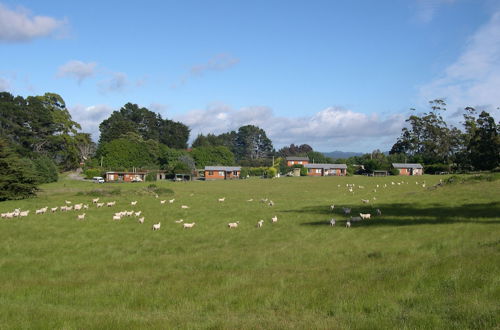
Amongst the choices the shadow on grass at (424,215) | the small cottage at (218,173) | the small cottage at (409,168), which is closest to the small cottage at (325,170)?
the small cottage at (409,168)

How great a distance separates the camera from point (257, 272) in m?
14.2

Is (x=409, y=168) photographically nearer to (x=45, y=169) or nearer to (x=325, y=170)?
(x=325, y=170)

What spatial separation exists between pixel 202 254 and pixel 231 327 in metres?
10.9

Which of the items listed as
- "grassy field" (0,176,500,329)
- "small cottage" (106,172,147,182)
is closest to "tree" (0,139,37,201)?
"grassy field" (0,176,500,329)

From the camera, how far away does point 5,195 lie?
44094mm

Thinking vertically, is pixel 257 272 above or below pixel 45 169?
below

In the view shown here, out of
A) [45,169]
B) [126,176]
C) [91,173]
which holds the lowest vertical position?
[126,176]

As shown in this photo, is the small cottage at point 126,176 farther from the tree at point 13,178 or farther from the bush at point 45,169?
the tree at point 13,178

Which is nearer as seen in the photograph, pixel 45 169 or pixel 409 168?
pixel 45 169

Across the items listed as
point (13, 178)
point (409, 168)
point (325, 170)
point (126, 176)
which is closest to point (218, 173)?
point (126, 176)

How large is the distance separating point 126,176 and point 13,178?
62827 millimetres

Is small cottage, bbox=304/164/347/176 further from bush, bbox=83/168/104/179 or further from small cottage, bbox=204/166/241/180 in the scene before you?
bush, bbox=83/168/104/179

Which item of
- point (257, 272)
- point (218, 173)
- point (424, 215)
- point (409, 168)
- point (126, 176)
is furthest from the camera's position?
point (218, 173)

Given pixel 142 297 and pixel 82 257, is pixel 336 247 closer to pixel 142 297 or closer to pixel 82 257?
pixel 142 297
